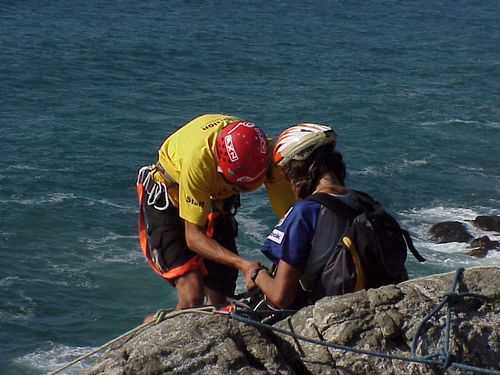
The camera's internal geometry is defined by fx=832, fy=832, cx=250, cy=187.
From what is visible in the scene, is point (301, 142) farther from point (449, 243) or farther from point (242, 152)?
point (449, 243)

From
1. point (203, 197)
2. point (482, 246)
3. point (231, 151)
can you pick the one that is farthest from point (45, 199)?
point (231, 151)

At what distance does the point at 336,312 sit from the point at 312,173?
0.93 m

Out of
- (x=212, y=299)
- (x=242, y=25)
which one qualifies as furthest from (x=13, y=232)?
(x=242, y=25)

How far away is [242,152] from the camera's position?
6.03 metres

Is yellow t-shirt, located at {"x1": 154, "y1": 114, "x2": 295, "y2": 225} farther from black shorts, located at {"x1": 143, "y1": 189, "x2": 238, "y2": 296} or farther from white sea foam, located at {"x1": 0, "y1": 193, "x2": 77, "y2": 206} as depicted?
white sea foam, located at {"x1": 0, "y1": 193, "x2": 77, "y2": 206}

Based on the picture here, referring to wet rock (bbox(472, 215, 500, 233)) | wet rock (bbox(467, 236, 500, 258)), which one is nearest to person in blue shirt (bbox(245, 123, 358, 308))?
wet rock (bbox(467, 236, 500, 258))

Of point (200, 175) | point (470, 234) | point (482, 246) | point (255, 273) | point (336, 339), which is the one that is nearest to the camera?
point (336, 339)

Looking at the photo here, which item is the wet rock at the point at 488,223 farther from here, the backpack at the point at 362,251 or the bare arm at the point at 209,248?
the backpack at the point at 362,251

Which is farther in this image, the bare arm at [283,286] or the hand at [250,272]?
the hand at [250,272]

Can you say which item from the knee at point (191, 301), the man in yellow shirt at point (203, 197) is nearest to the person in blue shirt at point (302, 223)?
the man in yellow shirt at point (203, 197)

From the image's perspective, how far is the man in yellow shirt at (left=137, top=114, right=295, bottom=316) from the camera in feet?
20.0

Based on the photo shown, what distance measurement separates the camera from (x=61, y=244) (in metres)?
20.3

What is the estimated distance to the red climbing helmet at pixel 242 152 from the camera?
604 cm

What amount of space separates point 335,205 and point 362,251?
1.04 feet
